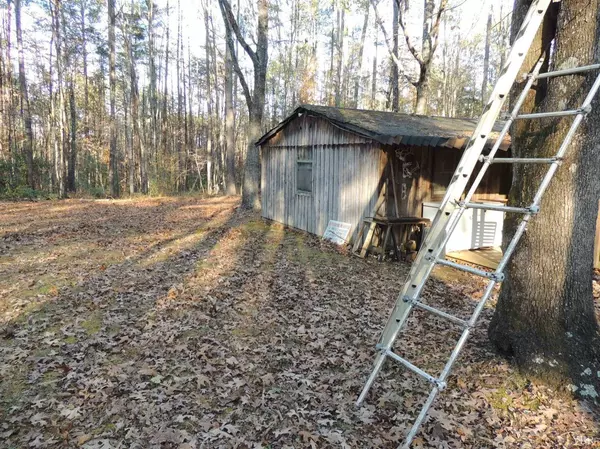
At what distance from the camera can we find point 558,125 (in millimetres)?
3398

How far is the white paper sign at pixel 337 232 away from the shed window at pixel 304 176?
1.64 m

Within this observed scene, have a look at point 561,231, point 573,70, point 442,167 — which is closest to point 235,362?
point 561,231

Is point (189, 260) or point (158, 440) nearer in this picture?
point (158, 440)

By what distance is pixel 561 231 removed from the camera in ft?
11.5

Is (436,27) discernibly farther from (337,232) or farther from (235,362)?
(235,362)

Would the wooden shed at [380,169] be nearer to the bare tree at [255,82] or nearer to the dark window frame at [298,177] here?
the dark window frame at [298,177]

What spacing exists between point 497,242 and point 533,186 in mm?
7383

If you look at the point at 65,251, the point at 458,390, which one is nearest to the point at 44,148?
the point at 65,251

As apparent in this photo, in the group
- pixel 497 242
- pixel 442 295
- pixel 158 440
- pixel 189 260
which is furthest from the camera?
pixel 497 242

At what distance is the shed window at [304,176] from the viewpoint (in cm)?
1222

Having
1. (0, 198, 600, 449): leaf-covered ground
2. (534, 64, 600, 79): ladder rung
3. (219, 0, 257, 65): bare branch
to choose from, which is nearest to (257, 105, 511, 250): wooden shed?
(0, 198, 600, 449): leaf-covered ground

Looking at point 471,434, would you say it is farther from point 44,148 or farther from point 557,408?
point 44,148

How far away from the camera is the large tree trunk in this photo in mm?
3320

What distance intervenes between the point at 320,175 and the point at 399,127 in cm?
278
